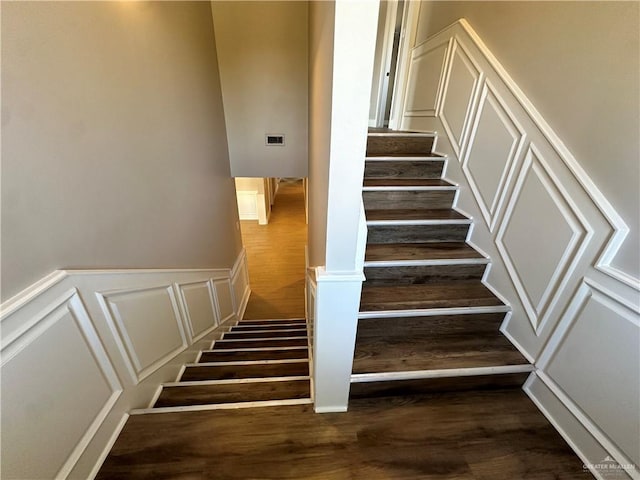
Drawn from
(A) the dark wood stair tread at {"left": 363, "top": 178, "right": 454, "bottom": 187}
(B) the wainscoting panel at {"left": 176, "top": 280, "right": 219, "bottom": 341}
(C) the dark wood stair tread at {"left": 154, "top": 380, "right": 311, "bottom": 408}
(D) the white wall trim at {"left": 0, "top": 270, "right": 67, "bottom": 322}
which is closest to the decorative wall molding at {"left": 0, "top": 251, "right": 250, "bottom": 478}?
(D) the white wall trim at {"left": 0, "top": 270, "right": 67, "bottom": 322}

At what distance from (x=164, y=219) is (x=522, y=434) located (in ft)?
7.61

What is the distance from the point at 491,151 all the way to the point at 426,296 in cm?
107

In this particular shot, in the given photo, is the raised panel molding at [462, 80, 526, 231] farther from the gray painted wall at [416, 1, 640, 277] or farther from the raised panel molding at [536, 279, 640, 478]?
the raised panel molding at [536, 279, 640, 478]

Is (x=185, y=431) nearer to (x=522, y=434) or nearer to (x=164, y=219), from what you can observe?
(x=164, y=219)

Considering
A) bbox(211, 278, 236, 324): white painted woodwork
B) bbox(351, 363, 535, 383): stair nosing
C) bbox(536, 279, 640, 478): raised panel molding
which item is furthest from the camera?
bbox(211, 278, 236, 324): white painted woodwork

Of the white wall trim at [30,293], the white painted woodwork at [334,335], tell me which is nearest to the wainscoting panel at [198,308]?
the white wall trim at [30,293]

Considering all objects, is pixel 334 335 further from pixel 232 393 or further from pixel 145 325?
pixel 145 325

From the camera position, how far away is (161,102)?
1.67m

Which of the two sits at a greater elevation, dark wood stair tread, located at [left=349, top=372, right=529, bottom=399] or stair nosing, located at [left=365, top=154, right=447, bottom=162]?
stair nosing, located at [left=365, top=154, right=447, bottom=162]

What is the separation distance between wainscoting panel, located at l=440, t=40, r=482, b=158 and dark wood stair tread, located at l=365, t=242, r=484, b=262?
0.79 metres

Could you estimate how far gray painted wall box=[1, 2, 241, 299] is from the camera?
2.67ft

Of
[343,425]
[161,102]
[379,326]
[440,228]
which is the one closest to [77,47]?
[161,102]

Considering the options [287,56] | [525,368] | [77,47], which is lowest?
[525,368]

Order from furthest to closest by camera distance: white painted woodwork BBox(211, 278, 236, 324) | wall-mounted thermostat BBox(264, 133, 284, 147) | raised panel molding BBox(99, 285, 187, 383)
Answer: wall-mounted thermostat BBox(264, 133, 284, 147)
white painted woodwork BBox(211, 278, 236, 324)
raised panel molding BBox(99, 285, 187, 383)
